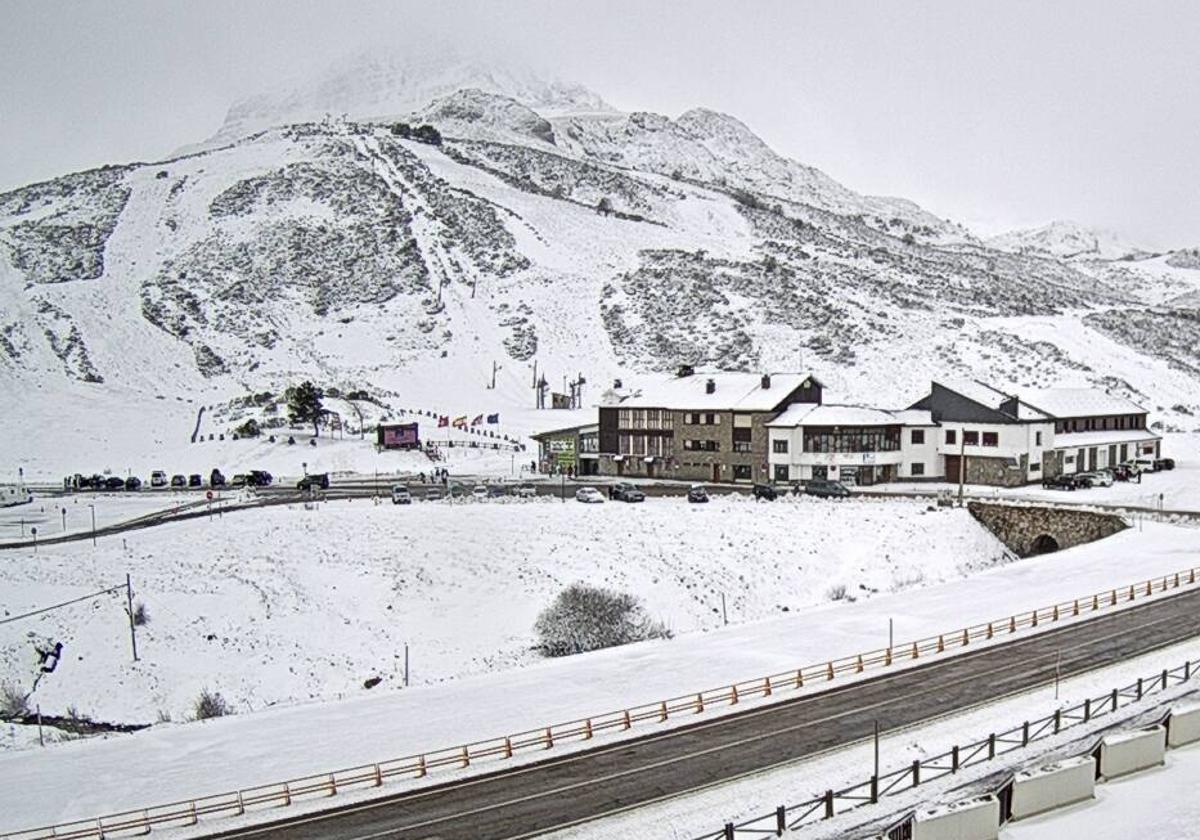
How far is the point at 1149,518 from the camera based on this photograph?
194 ft

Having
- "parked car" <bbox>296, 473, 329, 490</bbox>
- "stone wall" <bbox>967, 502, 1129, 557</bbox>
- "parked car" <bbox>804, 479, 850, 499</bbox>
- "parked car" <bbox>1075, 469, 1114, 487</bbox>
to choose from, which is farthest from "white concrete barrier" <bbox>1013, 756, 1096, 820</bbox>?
"parked car" <bbox>296, 473, 329, 490</bbox>

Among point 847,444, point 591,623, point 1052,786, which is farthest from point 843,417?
point 1052,786

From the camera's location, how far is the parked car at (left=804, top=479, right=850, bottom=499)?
217 feet

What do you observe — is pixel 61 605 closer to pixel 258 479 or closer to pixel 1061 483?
pixel 258 479

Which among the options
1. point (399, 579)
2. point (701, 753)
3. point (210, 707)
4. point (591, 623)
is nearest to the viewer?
point (701, 753)

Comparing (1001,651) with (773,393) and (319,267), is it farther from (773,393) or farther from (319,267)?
(319,267)

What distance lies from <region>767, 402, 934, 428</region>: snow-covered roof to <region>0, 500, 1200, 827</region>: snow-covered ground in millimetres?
10923

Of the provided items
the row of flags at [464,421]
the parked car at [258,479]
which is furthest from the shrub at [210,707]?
the row of flags at [464,421]

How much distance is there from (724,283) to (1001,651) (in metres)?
112

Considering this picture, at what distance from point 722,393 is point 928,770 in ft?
178

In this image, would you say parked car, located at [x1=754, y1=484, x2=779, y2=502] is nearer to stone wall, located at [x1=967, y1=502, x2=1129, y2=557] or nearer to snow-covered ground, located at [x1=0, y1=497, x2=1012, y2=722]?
snow-covered ground, located at [x1=0, y1=497, x2=1012, y2=722]

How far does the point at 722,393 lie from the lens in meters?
79.0

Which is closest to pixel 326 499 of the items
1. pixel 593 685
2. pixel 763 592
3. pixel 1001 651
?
pixel 763 592

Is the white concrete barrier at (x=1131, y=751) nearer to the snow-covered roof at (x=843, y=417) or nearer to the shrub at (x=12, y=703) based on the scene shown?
the shrub at (x=12, y=703)
